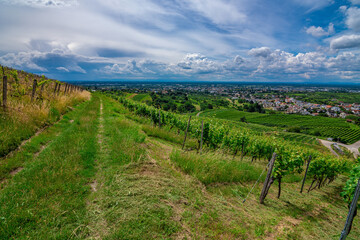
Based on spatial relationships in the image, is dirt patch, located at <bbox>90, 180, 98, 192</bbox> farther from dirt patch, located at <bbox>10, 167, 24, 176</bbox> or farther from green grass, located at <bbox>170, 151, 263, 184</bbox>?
green grass, located at <bbox>170, 151, 263, 184</bbox>

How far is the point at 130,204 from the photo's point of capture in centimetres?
367

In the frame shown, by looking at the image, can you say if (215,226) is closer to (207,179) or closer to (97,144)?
(207,179)

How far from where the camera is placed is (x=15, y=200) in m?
3.18

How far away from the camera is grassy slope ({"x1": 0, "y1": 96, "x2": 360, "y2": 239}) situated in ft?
9.86

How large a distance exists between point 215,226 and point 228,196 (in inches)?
73.7

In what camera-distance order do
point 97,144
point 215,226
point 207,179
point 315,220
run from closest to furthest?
point 215,226 < point 315,220 < point 207,179 < point 97,144

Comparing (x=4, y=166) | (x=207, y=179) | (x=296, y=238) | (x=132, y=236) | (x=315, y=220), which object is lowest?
(x=315, y=220)

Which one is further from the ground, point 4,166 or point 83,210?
point 4,166

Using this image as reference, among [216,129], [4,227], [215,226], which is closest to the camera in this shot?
[4,227]

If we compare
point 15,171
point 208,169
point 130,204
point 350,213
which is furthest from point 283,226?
point 15,171

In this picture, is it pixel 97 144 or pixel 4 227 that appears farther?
pixel 97 144

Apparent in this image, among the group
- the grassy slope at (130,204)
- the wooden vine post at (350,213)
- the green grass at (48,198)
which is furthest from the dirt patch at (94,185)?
the wooden vine post at (350,213)

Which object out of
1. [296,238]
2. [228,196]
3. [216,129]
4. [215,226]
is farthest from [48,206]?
[216,129]

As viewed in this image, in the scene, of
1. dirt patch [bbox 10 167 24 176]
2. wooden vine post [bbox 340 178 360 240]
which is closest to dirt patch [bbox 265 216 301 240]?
wooden vine post [bbox 340 178 360 240]
